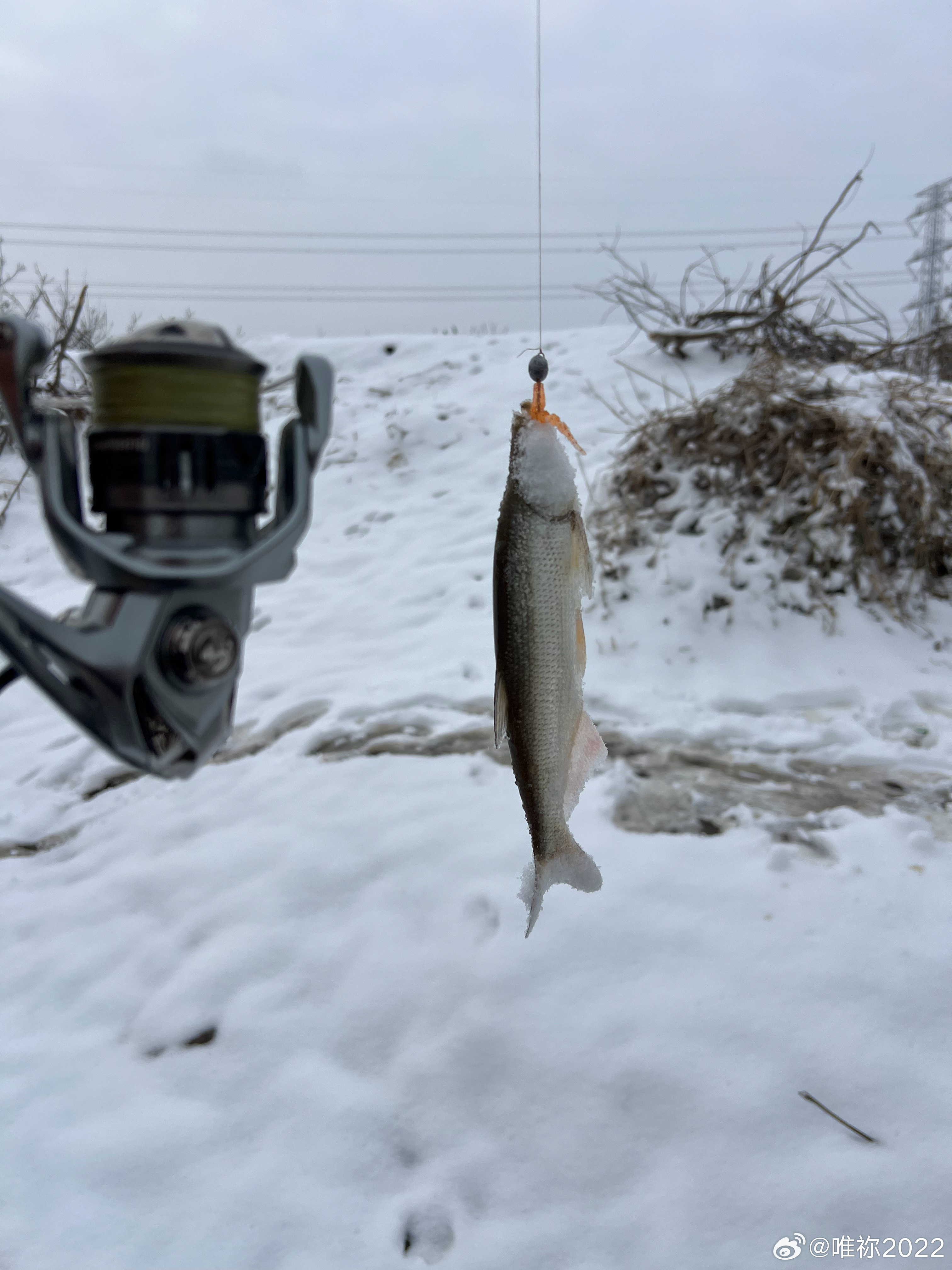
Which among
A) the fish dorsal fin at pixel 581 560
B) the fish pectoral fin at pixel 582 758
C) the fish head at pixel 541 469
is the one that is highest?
the fish head at pixel 541 469

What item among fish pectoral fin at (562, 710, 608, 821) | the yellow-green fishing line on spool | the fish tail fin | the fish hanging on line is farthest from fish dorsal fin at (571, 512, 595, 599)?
the yellow-green fishing line on spool

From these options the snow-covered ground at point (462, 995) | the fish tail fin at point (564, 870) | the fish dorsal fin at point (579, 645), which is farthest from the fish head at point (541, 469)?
the snow-covered ground at point (462, 995)

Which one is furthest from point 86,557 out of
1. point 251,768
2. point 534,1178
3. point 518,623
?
point 251,768

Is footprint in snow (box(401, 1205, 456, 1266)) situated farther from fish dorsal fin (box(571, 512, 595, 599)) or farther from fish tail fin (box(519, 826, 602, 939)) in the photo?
fish dorsal fin (box(571, 512, 595, 599))

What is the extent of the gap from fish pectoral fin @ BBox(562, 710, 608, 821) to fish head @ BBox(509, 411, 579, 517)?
1.31ft

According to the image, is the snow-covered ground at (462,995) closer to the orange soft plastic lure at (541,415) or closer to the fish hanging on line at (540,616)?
the fish hanging on line at (540,616)

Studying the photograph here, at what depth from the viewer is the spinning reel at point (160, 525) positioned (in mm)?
878

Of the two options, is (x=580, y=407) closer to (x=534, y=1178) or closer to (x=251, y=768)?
(x=251, y=768)

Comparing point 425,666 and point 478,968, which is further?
point 425,666

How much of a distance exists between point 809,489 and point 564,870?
4.38m

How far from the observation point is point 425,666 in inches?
181

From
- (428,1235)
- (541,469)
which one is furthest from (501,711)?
(428,1235)

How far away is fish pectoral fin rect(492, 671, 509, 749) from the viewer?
1.36 metres

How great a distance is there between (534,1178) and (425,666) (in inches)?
112
